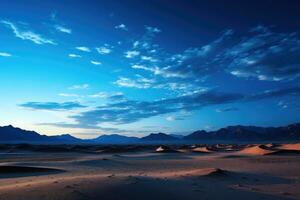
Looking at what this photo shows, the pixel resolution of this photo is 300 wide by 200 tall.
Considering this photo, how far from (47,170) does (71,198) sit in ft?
33.1

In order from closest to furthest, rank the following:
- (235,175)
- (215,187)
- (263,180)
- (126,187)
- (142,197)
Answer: (142,197) < (126,187) < (215,187) < (263,180) < (235,175)

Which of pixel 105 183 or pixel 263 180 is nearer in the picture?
pixel 105 183

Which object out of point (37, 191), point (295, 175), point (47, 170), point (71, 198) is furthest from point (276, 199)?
point (47, 170)

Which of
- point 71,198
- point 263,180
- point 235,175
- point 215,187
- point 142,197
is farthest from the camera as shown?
point 235,175

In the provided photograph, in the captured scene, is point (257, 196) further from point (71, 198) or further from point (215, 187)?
point (71, 198)

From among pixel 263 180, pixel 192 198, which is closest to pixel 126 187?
pixel 192 198

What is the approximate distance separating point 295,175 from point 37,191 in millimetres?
11581

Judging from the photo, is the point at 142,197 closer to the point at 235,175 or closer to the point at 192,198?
the point at 192,198

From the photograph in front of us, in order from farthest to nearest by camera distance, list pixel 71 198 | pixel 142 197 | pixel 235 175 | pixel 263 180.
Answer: pixel 235 175 → pixel 263 180 → pixel 142 197 → pixel 71 198

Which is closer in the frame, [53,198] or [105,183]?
[53,198]

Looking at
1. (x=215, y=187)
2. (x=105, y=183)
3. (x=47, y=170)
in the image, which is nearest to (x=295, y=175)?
(x=215, y=187)

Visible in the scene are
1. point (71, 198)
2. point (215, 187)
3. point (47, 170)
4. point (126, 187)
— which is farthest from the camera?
point (47, 170)

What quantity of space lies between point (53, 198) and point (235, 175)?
29.9ft

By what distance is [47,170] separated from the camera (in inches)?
702
